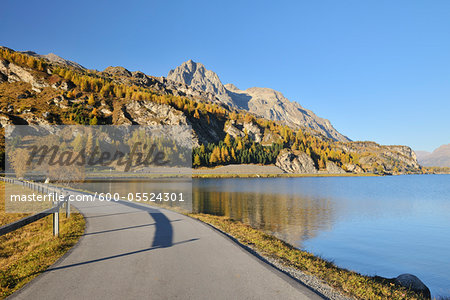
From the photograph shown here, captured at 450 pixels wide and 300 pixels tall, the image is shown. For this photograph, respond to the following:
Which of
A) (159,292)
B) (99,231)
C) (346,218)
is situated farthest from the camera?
(346,218)

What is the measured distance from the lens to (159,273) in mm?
7199

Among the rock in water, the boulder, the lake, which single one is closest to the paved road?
the rock in water

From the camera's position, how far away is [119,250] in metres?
9.61

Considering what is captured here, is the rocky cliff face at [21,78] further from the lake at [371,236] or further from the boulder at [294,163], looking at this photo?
the lake at [371,236]

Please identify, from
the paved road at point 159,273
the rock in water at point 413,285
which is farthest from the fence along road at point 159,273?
the rock in water at point 413,285

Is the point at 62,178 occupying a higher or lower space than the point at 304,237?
higher

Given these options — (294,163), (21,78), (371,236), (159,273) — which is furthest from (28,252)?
(21,78)

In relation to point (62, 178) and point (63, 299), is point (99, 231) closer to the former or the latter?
point (63, 299)

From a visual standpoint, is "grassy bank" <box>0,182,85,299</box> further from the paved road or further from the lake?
the lake

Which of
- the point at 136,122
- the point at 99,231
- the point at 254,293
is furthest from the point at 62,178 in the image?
the point at 136,122

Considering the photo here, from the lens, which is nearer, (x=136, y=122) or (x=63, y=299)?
(x=63, y=299)

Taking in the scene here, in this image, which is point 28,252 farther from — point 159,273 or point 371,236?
point 371,236

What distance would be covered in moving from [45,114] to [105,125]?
32.4 metres

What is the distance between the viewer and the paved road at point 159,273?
233 inches
